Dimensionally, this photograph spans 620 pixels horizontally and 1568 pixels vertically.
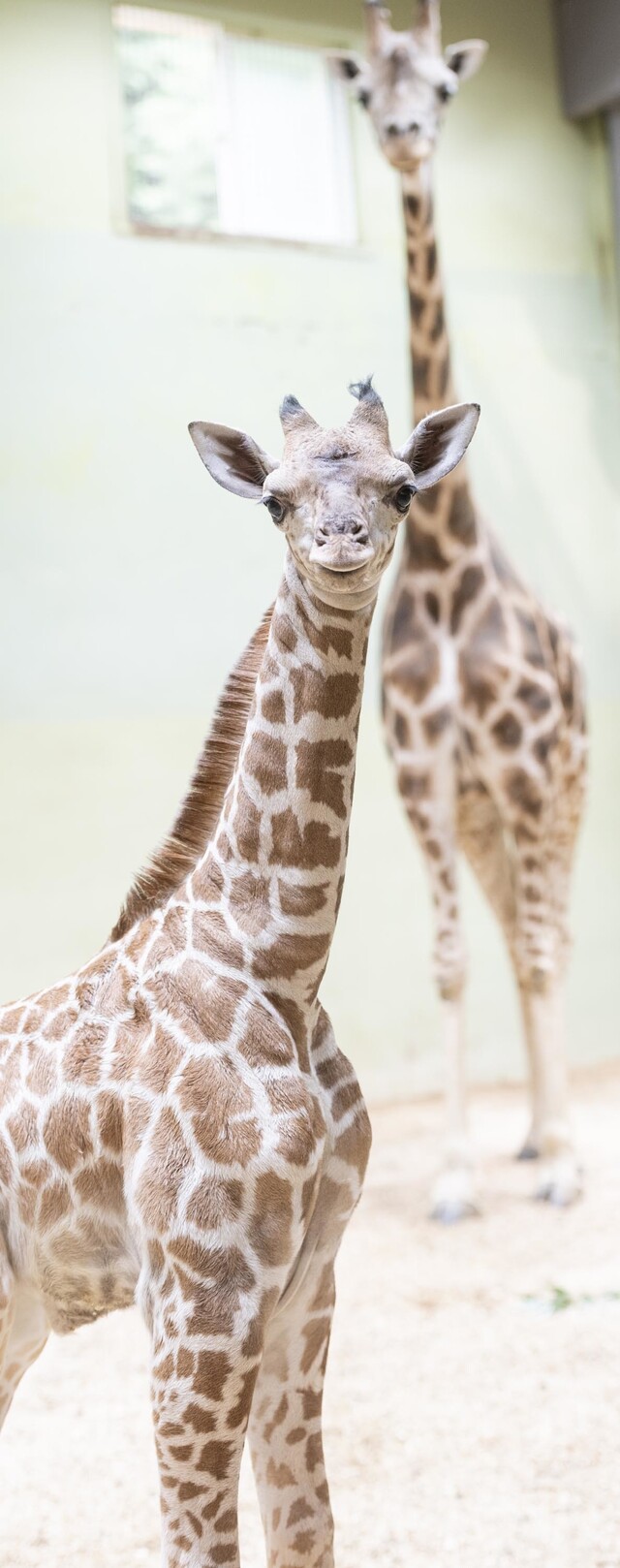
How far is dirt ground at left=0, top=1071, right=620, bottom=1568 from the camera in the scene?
6.11 feet

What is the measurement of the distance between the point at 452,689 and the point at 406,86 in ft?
4.73

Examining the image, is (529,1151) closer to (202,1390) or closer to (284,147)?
(202,1390)

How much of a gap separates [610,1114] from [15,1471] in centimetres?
258

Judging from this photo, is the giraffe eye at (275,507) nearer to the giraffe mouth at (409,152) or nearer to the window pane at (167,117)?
the giraffe mouth at (409,152)

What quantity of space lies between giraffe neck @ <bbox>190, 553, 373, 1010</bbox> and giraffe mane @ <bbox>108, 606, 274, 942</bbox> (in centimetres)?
11

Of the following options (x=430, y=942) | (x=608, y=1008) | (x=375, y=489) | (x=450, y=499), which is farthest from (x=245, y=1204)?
(x=608, y=1008)

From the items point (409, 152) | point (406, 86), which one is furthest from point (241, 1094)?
point (406, 86)

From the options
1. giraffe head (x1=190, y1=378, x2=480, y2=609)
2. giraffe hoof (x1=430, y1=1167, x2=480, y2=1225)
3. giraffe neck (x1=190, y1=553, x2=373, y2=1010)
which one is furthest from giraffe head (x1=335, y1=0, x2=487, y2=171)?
giraffe hoof (x1=430, y1=1167, x2=480, y2=1225)

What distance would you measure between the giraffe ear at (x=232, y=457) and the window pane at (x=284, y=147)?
12.0ft

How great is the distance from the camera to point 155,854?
1.55 m

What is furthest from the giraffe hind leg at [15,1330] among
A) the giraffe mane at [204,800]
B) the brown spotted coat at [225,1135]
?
the giraffe mane at [204,800]

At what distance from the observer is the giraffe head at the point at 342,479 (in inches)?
48.6

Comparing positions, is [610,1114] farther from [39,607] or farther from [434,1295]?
[39,607]

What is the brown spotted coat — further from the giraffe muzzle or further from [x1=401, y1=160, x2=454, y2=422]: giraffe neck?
[x1=401, y1=160, x2=454, y2=422]: giraffe neck
